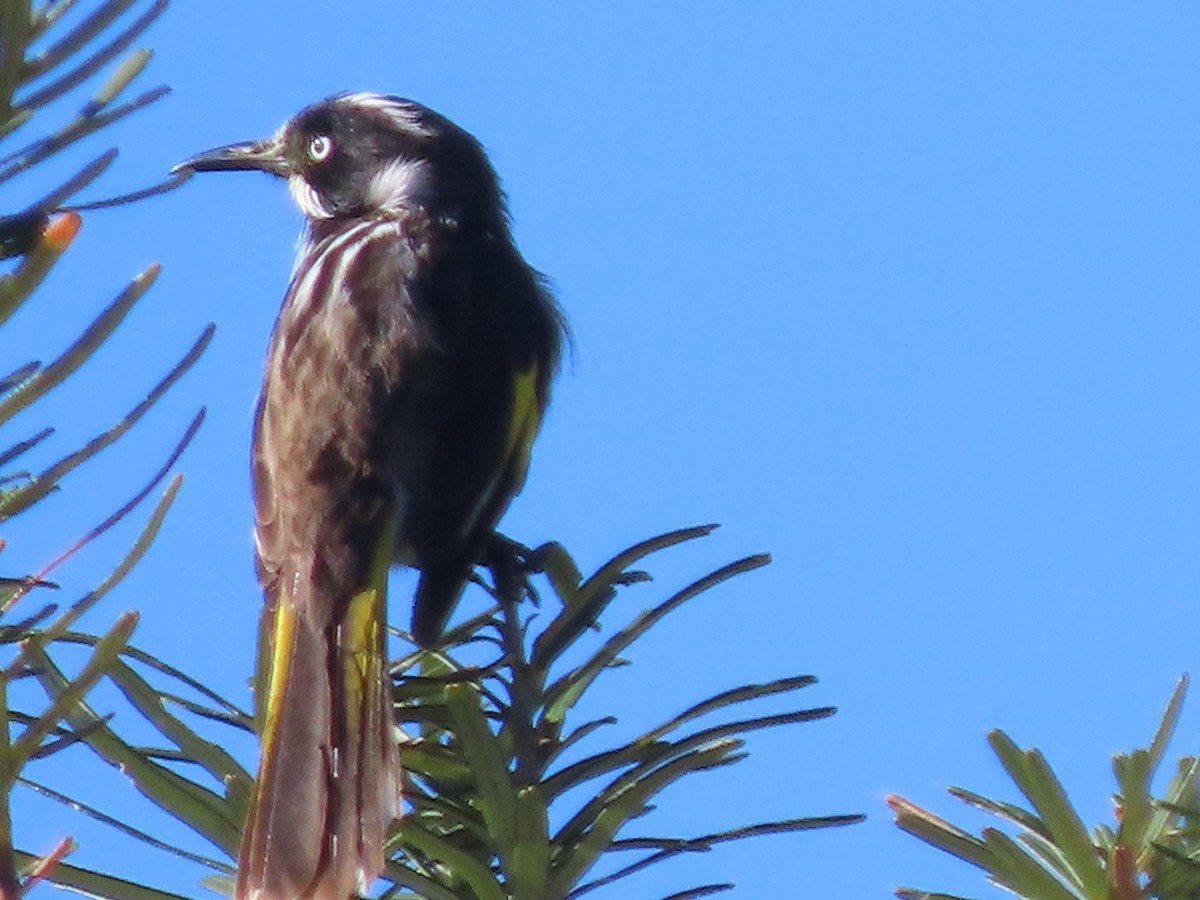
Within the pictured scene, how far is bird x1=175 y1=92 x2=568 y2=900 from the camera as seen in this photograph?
287 centimetres

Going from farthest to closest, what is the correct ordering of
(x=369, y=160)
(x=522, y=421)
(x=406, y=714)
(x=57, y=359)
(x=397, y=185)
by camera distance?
(x=369, y=160) → (x=397, y=185) → (x=522, y=421) → (x=406, y=714) → (x=57, y=359)

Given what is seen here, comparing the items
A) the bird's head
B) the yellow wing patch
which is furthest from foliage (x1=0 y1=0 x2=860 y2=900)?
the bird's head

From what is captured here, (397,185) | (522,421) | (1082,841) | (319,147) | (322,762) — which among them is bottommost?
(1082,841)

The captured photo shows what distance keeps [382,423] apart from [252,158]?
1.77m

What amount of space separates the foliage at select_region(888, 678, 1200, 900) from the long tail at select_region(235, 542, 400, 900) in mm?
597

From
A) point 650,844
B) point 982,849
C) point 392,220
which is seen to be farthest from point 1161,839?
point 392,220

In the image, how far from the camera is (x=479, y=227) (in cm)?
452

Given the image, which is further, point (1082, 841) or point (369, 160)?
point (369, 160)

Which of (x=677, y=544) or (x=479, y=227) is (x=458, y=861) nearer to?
(x=677, y=544)

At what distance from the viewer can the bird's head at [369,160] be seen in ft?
15.5

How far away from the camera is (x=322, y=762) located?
7.93 ft

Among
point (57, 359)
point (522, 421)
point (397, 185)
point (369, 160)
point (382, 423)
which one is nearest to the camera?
point (57, 359)

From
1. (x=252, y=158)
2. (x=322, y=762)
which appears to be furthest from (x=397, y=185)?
(x=322, y=762)

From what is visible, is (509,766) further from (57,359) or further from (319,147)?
(319,147)
